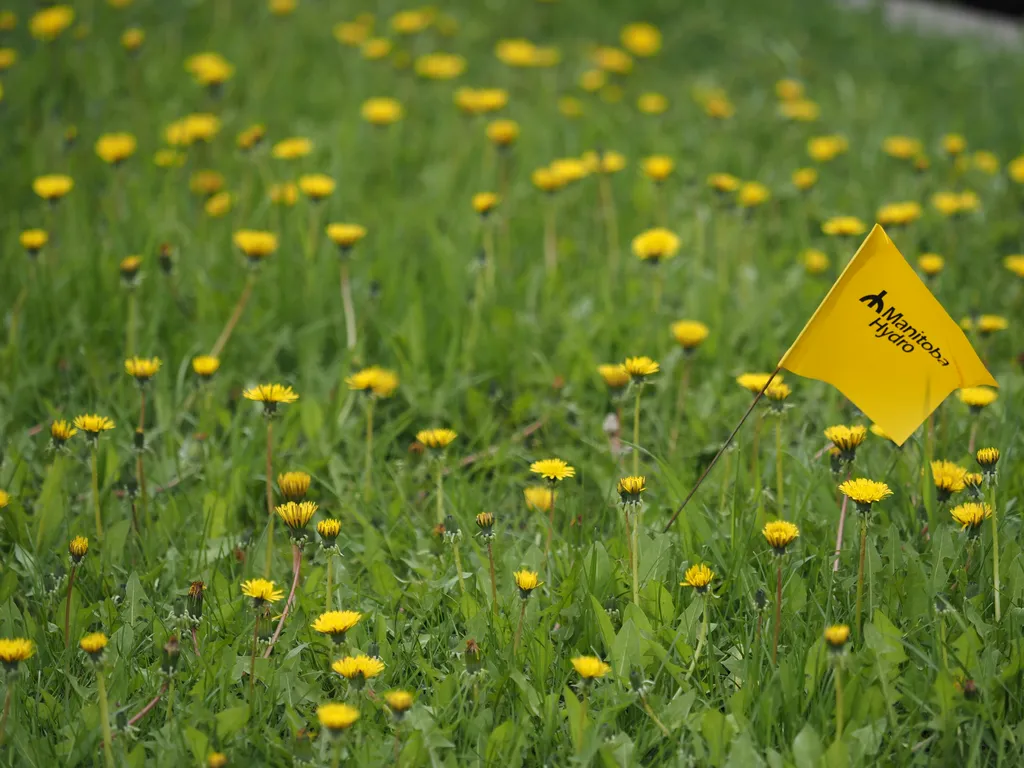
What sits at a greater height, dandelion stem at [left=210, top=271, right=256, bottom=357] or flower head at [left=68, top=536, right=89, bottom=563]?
flower head at [left=68, top=536, right=89, bottom=563]

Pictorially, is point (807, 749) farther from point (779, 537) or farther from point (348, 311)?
point (348, 311)

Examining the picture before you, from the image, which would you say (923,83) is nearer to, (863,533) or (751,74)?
(751,74)

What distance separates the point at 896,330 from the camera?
182 cm

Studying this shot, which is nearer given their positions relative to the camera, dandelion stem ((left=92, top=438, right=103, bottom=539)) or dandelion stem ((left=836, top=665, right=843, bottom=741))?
dandelion stem ((left=836, top=665, right=843, bottom=741))

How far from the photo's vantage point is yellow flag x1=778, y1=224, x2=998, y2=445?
1.77 meters

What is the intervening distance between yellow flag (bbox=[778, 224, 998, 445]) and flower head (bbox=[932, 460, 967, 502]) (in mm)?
121

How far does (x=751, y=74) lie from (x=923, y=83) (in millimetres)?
796

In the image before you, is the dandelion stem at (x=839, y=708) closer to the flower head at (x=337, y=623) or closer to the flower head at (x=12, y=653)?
the flower head at (x=337, y=623)

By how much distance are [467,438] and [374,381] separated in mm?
448

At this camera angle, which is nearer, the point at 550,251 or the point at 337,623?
the point at 337,623

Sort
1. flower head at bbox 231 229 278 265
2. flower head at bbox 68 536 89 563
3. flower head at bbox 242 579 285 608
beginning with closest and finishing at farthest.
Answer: flower head at bbox 242 579 285 608 → flower head at bbox 68 536 89 563 → flower head at bbox 231 229 278 265

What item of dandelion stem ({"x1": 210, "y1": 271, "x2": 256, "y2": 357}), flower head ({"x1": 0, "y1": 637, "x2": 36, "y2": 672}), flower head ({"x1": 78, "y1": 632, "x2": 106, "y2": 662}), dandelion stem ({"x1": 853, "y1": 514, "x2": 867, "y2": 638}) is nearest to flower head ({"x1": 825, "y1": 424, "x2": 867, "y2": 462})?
dandelion stem ({"x1": 853, "y1": 514, "x2": 867, "y2": 638})

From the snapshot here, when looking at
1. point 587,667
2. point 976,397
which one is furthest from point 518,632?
point 976,397

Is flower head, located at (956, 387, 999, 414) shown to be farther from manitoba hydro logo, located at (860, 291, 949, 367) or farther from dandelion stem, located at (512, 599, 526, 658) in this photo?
dandelion stem, located at (512, 599, 526, 658)
